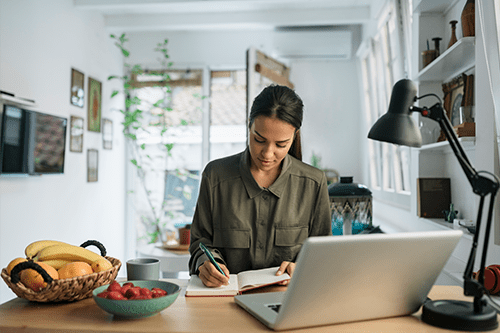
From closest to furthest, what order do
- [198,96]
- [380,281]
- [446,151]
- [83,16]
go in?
1. [380,281]
2. [446,151]
3. [83,16]
4. [198,96]

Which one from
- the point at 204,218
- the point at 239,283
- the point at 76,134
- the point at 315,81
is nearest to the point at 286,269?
the point at 239,283

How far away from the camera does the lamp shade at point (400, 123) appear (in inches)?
39.2

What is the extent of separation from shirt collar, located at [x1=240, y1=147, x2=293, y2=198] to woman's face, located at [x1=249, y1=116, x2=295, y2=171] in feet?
0.27

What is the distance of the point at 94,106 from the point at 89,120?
0.20 m

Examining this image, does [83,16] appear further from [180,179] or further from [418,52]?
[418,52]

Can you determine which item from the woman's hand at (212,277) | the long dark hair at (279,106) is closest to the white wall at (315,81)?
the long dark hair at (279,106)

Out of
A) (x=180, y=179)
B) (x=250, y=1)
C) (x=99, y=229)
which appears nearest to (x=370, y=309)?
(x=250, y=1)

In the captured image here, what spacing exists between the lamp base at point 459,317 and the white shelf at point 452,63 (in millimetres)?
1197

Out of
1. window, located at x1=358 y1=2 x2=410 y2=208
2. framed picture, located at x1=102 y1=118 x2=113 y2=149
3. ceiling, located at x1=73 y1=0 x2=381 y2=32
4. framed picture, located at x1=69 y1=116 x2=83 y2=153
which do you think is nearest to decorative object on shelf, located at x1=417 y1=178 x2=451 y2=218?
window, located at x1=358 y1=2 x2=410 y2=208

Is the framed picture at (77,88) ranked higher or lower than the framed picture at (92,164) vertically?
higher

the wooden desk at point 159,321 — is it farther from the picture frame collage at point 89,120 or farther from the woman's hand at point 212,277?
the picture frame collage at point 89,120

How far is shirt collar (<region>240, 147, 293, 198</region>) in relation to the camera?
156cm

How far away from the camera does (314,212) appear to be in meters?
1.62

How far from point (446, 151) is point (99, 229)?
3.56 meters
